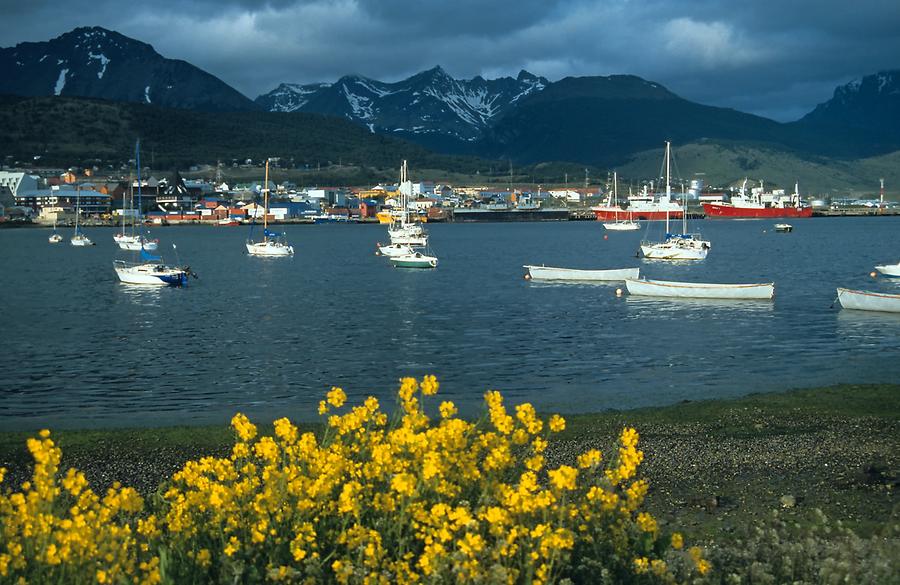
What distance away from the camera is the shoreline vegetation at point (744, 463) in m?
10.7

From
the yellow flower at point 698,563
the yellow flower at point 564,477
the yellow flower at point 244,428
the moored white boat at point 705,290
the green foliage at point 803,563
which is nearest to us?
the yellow flower at point 564,477

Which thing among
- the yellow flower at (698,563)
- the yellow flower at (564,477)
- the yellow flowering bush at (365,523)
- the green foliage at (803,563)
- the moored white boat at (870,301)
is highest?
the yellow flower at (564,477)

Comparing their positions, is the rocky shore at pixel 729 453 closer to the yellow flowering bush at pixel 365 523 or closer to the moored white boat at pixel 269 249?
Result: the yellow flowering bush at pixel 365 523

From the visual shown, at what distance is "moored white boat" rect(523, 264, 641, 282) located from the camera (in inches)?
2793

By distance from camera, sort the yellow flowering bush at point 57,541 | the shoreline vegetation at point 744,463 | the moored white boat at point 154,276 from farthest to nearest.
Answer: the moored white boat at point 154,276
the shoreline vegetation at point 744,463
the yellow flowering bush at point 57,541

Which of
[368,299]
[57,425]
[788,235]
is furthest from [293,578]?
[788,235]

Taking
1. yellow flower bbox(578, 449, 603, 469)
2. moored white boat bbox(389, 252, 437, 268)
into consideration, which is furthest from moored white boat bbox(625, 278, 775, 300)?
yellow flower bbox(578, 449, 603, 469)

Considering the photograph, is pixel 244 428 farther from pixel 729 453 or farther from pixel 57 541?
pixel 729 453

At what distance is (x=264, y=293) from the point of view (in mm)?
70188

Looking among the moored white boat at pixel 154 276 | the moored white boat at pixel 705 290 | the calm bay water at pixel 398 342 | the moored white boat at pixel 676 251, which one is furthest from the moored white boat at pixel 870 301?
the moored white boat at pixel 154 276

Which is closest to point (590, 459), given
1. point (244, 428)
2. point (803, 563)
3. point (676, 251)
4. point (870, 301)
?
point (803, 563)

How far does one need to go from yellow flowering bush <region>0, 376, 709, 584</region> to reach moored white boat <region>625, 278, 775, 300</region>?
52.2 m

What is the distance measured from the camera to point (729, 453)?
1912 centimetres

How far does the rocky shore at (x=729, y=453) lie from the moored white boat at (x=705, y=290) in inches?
1222
